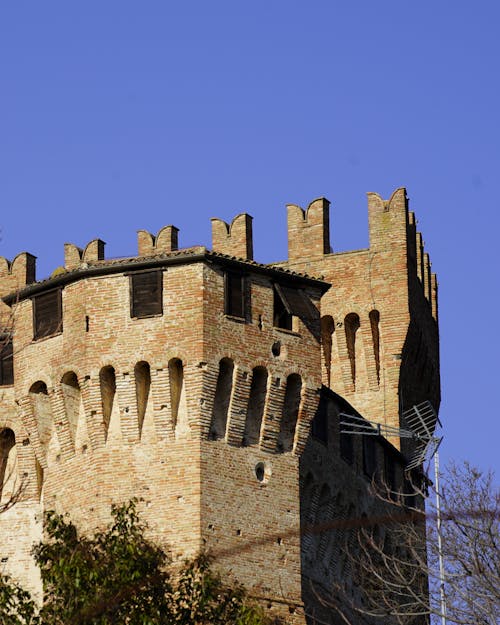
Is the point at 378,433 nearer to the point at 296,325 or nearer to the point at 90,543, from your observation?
the point at 296,325

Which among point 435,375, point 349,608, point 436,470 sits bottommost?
point 349,608

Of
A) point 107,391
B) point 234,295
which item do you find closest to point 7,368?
point 107,391

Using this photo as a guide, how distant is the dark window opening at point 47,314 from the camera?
44.0m

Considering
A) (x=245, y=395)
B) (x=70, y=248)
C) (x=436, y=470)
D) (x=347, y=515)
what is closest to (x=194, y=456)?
(x=245, y=395)

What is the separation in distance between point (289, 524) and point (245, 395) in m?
2.69

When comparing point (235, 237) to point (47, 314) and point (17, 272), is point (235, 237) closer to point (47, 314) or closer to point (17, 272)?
point (17, 272)

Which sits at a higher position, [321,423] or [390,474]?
[321,423]

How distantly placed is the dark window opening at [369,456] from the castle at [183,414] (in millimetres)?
2794

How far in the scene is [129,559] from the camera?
39.8m

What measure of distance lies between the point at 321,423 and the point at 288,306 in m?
3.65

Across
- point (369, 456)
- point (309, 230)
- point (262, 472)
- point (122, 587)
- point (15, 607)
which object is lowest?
point (15, 607)

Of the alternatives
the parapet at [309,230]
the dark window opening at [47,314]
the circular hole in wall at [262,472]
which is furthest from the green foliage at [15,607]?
the parapet at [309,230]

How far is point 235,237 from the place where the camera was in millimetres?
58656

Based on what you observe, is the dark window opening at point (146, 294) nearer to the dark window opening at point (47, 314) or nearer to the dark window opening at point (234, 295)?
the dark window opening at point (234, 295)
